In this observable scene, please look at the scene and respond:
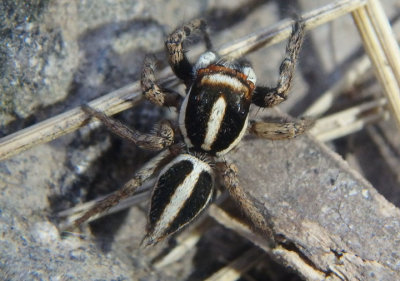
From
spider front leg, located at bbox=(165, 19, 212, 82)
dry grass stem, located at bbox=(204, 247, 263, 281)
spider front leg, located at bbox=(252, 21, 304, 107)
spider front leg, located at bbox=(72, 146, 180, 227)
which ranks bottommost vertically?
dry grass stem, located at bbox=(204, 247, 263, 281)

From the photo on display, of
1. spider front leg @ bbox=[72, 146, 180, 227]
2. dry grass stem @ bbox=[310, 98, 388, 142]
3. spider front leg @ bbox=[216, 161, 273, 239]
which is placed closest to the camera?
spider front leg @ bbox=[216, 161, 273, 239]

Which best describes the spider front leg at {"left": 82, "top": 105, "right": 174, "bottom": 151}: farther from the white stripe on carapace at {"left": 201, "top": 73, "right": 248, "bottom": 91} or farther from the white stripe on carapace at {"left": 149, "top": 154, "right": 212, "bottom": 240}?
the white stripe on carapace at {"left": 201, "top": 73, "right": 248, "bottom": 91}

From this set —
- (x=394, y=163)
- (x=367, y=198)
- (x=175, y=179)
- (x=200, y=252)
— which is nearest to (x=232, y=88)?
(x=175, y=179)

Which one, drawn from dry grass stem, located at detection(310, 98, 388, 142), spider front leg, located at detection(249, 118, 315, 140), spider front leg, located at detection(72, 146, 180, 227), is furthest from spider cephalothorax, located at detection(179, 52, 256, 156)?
dry grass stem, located at detection(310, 98, 388, 142)

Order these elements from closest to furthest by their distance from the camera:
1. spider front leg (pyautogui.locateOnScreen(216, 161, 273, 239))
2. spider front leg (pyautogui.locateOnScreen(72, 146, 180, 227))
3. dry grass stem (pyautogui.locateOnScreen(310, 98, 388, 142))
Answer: spider front leg (pyautogui.locateOnScreen(216, 161, 273, 239)), spider front leg (pyautogui.locateOnScreen(72, 146, 180, 227)), dry grass stem (pyautogui.locateOnScreen(310, 98, 388, 142))

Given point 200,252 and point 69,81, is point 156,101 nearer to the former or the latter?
point 69,81

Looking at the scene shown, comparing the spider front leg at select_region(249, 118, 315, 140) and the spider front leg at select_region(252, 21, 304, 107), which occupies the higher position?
the spider front leg at select_region(252, 21, 304, 107)

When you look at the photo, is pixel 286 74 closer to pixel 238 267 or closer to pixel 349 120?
pixel 349 120
